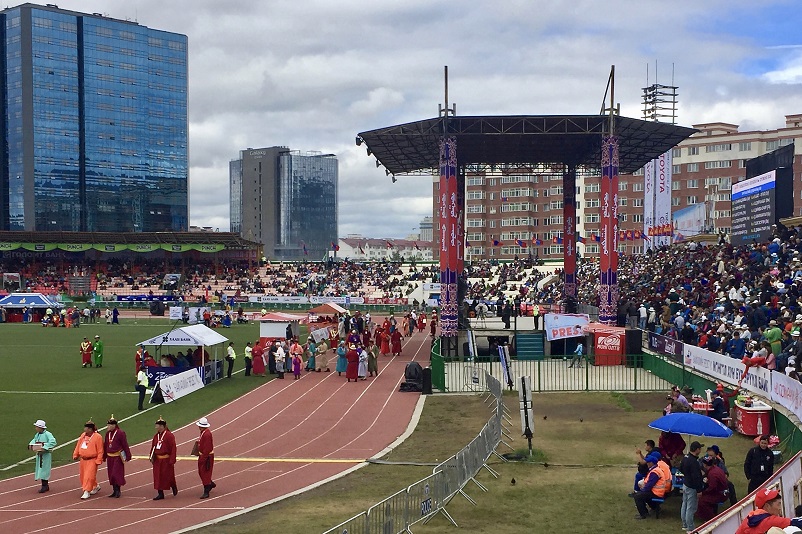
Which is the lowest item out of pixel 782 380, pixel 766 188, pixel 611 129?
pixel 782 380

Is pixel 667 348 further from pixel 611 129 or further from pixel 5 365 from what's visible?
pixel 5 365

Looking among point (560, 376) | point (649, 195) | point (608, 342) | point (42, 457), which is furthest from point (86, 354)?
point (649, 195)

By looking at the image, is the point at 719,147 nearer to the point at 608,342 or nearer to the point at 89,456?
the point at 608,342

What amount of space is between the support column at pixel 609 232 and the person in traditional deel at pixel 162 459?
2675 cm

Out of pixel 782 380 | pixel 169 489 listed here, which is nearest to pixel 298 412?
pixel 169 489

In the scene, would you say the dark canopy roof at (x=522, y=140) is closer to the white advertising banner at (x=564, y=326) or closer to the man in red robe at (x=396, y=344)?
the white advertising banner at (x=564, y=326)

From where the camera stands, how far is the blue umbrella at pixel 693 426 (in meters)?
13.8

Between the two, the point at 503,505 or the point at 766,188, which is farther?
the point at 766,188

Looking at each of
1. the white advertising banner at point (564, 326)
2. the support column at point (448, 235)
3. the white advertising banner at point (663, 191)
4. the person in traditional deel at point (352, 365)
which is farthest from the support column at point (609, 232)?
the white advertising banner at point (663, 191)

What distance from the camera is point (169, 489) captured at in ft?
51.3

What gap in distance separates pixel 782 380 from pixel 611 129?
68.4ft

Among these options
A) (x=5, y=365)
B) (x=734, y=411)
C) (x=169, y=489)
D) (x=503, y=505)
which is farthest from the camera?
(x=5, y=365)

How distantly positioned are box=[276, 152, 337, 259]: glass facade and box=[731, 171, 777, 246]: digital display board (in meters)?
155

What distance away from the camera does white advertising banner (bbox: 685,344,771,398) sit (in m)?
20.2
